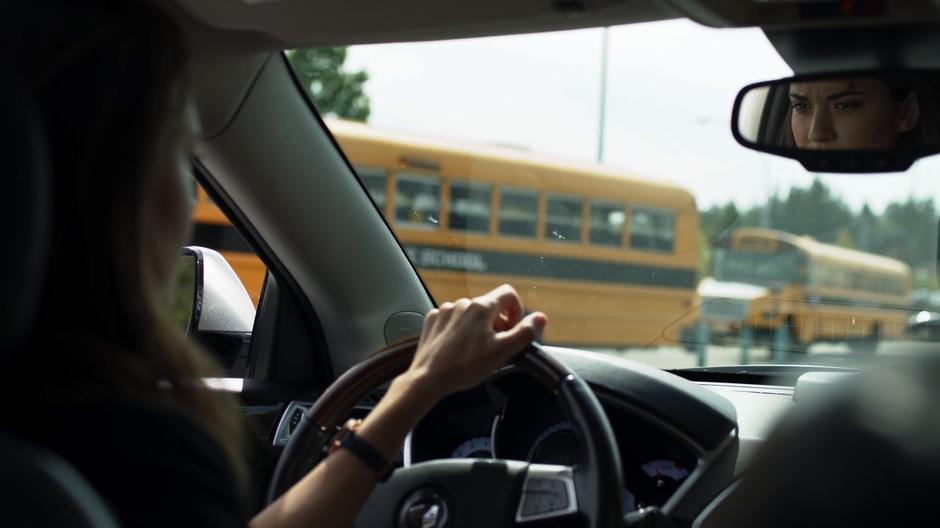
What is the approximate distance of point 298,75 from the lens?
10.9 ft

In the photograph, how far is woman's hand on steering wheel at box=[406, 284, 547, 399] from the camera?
6.13 feet

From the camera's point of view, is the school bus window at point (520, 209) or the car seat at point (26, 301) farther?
the school bus window at point (520, 209)

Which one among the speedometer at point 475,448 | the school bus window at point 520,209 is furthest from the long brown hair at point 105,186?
the school bus window at point 520,209

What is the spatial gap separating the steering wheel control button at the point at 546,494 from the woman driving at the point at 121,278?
2.38ft

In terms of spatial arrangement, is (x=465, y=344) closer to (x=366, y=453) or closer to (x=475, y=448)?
(x=366, y=453)

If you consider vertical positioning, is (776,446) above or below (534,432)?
above

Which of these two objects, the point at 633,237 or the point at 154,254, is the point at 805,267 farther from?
the point at 154,254

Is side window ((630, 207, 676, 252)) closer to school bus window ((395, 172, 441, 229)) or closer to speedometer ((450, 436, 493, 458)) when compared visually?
school bus window ((395, 172, 441, 229))

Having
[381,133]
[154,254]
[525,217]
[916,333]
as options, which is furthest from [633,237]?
[154,254]

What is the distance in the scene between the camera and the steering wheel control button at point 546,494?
6.55ft

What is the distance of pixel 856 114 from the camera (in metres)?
2.44

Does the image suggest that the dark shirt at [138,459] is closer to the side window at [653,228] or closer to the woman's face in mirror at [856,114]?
the woman's face in mirror at [856,114]

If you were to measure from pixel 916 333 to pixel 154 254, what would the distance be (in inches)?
92.8

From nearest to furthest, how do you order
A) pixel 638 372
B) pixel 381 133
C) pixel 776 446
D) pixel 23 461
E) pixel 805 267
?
pixel 776 446
pixel 23 461
pixel 638 372
pixel 381 133
pixel 805 267
